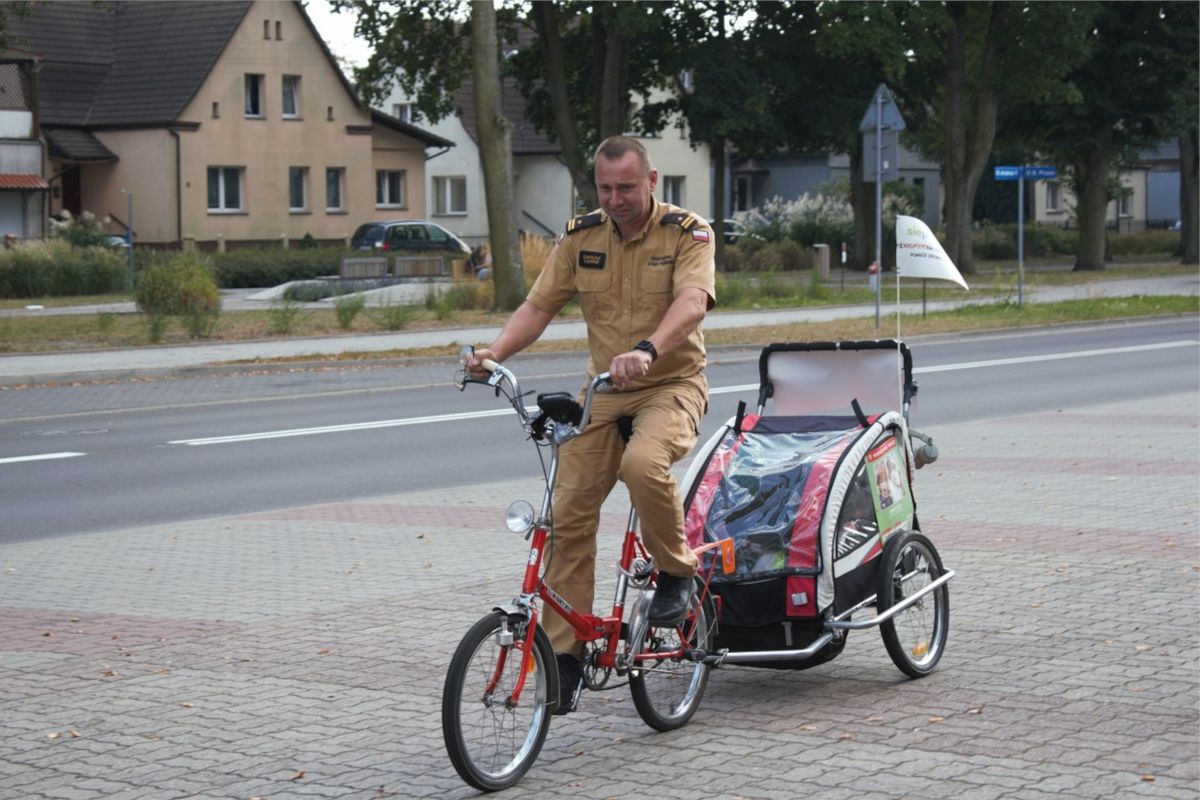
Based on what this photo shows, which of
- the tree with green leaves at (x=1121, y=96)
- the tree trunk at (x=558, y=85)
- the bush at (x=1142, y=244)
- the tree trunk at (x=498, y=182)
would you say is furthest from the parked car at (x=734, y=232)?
the tree trunk at (x=498, y=182)

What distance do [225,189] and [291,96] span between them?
4.32 m

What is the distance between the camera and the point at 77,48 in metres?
58.1

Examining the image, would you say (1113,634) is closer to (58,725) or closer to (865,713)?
(865,713)

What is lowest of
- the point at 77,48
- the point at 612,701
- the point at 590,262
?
the point at 612,701

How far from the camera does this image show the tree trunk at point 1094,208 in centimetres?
5388

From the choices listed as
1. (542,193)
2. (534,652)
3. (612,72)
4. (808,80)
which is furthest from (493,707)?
(542,193)

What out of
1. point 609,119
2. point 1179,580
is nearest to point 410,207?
point 609,119

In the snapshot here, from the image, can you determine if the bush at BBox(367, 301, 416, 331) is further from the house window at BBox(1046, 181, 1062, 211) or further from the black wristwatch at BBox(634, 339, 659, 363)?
the house window at BBox(1046, 181, 1062, 211)

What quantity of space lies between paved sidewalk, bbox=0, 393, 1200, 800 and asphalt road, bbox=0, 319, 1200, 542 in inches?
68.3

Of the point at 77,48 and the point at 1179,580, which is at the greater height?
the point at 77,48

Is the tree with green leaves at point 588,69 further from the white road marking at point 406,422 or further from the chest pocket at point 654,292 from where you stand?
the chest pocket at point 654,292

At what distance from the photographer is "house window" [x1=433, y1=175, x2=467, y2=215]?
2766 inches

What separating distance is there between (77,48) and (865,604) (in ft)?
184

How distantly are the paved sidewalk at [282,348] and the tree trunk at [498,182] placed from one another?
1193 mm
